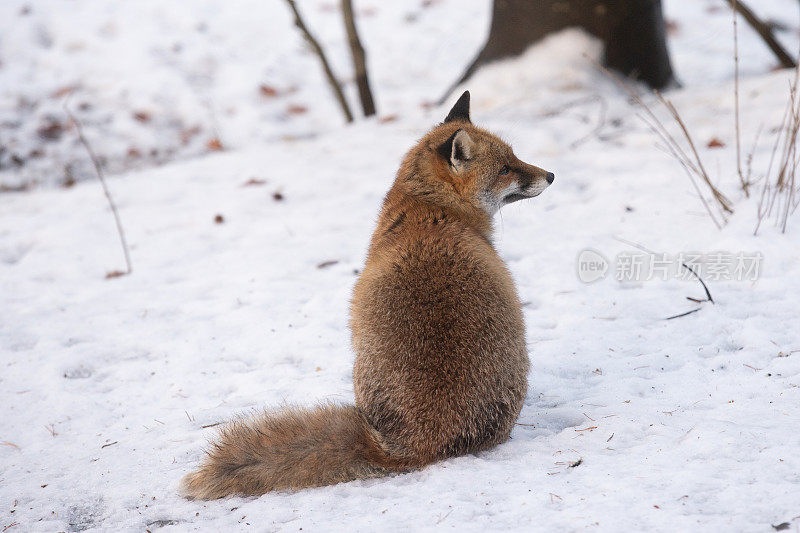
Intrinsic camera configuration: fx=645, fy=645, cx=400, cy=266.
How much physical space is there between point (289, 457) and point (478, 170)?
1.96 m

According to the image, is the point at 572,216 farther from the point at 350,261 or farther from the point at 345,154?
the point at 345,154

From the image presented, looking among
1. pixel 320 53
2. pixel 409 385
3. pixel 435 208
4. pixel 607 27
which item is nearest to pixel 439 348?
pixel 409 385

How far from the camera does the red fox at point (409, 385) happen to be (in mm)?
3229

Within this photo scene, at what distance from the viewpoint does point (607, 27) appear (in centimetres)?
814

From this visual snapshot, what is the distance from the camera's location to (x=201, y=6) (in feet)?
42.6

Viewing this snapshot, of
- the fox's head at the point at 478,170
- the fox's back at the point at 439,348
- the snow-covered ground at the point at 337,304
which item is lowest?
the snow-covered ground at the point at 337,304

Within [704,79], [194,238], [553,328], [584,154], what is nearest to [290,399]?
[553,328]

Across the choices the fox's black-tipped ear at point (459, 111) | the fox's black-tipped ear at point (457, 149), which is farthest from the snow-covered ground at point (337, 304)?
the fox's black-tipped ear at point (457, 149)

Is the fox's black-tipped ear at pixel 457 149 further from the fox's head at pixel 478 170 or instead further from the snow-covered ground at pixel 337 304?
the snow-covered ground at pixel 337 304

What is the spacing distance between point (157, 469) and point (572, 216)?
441 cm

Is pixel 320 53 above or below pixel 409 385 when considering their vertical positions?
above

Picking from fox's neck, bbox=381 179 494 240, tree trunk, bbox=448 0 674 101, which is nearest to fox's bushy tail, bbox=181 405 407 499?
fox's neck, bbox=381 179 494 240

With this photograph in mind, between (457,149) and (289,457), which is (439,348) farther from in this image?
(457,149)

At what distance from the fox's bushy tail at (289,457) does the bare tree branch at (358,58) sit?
23.1 feet
